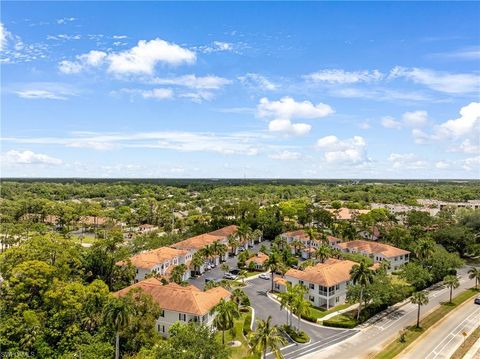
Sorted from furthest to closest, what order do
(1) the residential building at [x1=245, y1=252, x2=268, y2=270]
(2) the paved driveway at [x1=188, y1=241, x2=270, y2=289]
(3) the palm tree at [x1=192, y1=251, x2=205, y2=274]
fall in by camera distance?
(1) the residential building at [x1=245, y1=252, x2=268, y2=270] → (3) the palm tree at [x1=192, y1=251, x2=205, y2=274] → (2) the paved driveway at [x1=188, y1=241, x2=270, y2=289]

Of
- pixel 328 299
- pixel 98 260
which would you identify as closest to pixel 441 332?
pixel 328 299

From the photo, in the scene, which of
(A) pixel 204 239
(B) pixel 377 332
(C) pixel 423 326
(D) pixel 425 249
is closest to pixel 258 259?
(A) pixel 204 239

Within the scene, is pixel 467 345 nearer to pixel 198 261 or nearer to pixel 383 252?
pixel 383 252

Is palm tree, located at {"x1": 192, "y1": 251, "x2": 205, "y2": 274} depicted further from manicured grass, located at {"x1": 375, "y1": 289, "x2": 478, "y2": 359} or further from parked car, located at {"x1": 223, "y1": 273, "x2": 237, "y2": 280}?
manicured grass, located at {"x1": 375, "y1": 289, "x2": 478, "y2": 359}

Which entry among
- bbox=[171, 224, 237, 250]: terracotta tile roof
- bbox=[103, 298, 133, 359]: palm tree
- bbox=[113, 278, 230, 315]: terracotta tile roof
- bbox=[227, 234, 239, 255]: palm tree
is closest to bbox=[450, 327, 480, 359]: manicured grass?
bbox=[113, 278, 230, 315]: terracotta tile roof

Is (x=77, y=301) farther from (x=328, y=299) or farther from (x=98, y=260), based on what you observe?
(x=328, y=299)
